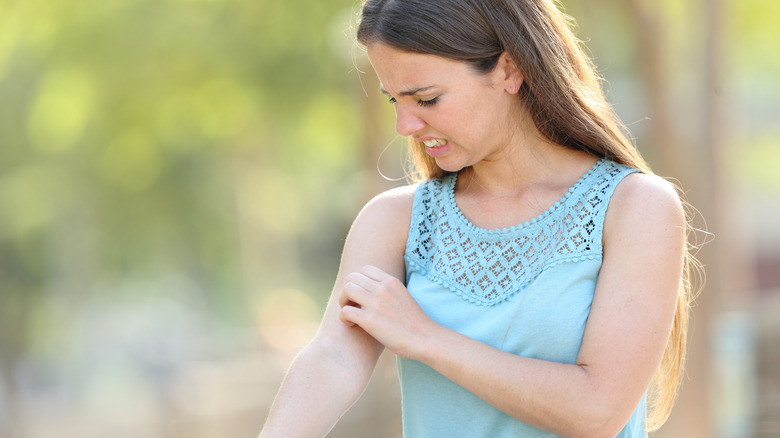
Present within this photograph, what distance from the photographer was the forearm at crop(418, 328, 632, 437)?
2.02m

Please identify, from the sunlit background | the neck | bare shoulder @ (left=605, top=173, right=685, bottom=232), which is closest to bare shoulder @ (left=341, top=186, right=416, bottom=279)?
the neck

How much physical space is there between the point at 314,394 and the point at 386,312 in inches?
9.8

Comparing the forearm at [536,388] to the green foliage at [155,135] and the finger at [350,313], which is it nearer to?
the finger at [350,313]

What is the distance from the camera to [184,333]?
2433 cm

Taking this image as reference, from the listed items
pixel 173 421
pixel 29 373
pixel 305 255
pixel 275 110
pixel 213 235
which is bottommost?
pixel 305 255

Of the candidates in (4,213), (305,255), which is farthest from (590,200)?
(305,255)

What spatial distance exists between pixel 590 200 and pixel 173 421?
9098 millimetres

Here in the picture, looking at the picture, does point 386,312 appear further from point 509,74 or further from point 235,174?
point 235,174

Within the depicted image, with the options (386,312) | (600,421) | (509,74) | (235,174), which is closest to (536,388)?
(600,421)

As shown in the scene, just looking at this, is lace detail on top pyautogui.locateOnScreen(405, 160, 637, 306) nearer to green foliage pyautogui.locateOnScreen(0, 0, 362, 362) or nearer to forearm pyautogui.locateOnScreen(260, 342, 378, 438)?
forearm pyautogui.locateOnScreen(260, 342, 378, 438)

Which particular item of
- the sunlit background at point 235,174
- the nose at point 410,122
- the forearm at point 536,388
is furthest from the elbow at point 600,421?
the sunlit background at point 235,174

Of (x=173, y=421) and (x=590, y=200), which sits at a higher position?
(x=590, y=200)

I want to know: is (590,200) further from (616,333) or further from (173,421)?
(173,421)

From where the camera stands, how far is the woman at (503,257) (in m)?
2.05
